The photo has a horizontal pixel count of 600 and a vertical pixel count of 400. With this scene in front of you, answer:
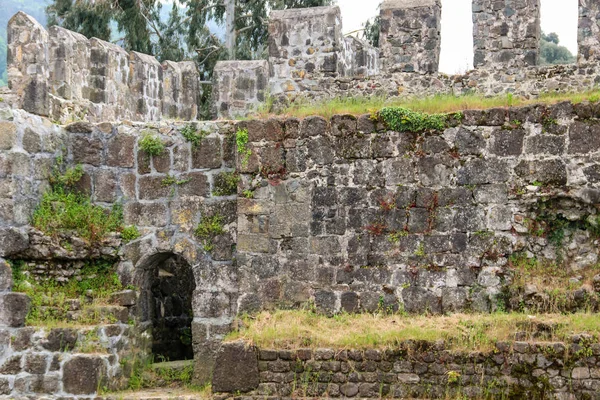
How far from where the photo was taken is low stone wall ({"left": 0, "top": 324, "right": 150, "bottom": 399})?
12.9m

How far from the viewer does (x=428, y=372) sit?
37.1 ft

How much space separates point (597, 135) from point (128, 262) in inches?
272

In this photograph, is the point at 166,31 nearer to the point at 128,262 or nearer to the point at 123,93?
the point at 123,93

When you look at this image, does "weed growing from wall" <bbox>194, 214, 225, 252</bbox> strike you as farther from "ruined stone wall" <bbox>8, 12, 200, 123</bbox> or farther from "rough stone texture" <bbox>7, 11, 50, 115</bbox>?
"rough stone texture" <bbox>7, 11, 50, 115</bbox>

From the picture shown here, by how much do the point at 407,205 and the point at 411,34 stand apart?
490 centimetres

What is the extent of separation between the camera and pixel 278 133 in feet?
42.7

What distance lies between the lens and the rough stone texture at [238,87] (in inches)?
757

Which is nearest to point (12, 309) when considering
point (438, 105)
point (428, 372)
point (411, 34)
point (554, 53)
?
point (428, 372)

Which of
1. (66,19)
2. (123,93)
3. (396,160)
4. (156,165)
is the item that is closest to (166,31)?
(66,19)

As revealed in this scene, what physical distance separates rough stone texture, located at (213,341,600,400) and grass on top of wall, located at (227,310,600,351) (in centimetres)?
14

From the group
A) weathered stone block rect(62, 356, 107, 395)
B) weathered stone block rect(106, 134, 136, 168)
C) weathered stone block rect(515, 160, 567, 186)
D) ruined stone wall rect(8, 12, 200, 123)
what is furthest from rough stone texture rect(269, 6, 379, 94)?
weathered stone block rect(62, 356, 107, 395)

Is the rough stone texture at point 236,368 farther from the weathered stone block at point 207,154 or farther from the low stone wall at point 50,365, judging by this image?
the weathered stone block at point 207,154

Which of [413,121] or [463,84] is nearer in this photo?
[413,121]

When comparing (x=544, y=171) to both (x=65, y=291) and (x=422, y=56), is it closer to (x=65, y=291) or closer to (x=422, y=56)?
(x=422, y=56)
